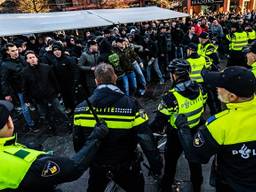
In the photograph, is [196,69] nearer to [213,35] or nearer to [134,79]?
[134,79]

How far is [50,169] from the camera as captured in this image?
1944 millimetres

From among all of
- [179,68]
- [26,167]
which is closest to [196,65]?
[179,68]

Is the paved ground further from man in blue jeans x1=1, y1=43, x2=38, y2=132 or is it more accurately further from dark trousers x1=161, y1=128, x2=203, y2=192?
man in blue jeans x1=1, y1=43, x2=38, y2=132

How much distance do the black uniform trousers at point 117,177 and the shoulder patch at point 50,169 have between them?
99cm

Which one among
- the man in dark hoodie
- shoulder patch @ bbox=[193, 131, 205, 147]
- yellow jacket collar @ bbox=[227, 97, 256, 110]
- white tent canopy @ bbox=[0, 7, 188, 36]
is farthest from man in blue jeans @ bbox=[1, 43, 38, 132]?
yellow jacket collar @ bbox=[227, 97, 256, 110]

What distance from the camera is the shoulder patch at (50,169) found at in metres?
1.92

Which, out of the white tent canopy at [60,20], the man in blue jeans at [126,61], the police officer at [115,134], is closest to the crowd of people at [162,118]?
the police officer at [115,134]

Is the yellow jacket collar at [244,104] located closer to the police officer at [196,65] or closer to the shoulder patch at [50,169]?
the shoulder patch at [50,169]

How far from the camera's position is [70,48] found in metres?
8.95

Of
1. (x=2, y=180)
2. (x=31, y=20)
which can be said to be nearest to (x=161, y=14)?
(x=31, y=20)

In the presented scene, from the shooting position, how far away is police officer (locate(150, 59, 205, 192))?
10.7 feet

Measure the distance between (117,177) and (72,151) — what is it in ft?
9.07

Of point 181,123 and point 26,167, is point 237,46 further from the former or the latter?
point 26,167

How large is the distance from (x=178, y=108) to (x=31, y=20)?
870 centimetres
